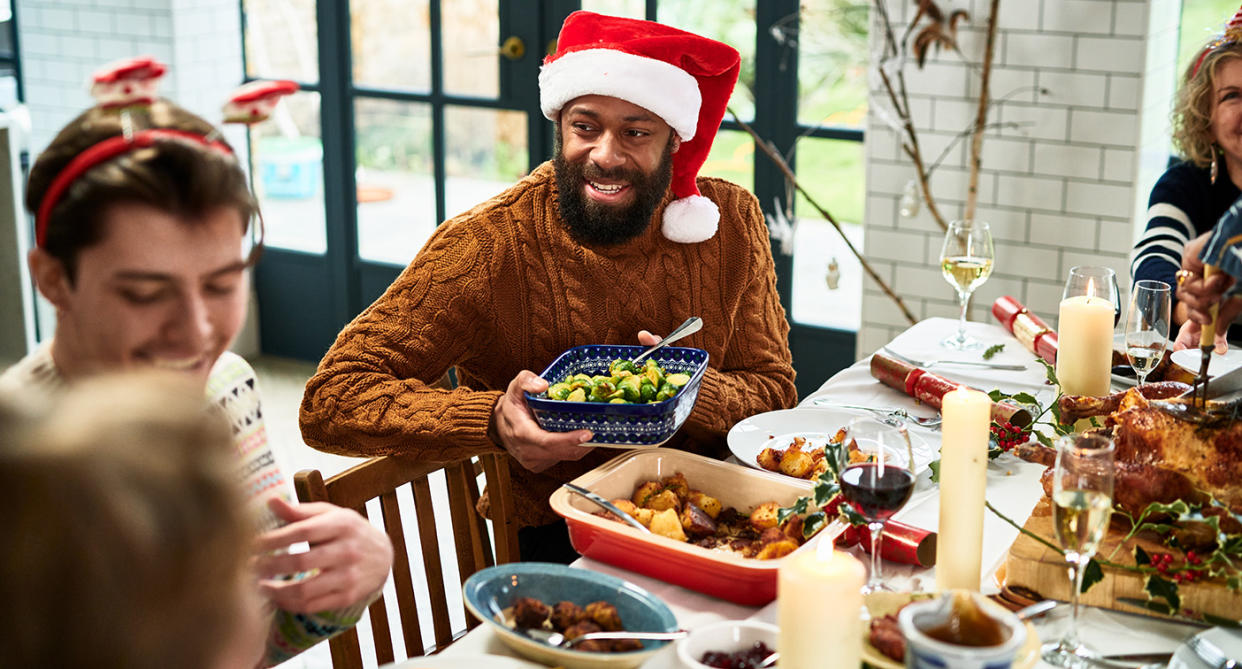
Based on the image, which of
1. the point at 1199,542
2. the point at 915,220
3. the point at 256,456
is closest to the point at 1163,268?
the point at 915,220

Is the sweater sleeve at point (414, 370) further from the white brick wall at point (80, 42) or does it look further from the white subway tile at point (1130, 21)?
the white brick wall at point (80, 42)

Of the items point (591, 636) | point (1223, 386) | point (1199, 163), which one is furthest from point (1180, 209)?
point (591, 636)

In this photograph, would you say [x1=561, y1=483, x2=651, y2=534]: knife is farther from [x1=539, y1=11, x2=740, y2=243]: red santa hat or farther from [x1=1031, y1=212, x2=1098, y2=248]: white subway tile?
[x1=1031, y1=212, x2=1098, y2=248]: white subway tile

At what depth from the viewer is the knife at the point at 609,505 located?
1543 millimetres

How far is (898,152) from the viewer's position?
3646 millimetres

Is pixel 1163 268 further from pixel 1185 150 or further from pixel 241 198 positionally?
pixel 241 198

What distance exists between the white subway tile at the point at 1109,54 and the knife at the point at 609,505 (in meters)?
2.34

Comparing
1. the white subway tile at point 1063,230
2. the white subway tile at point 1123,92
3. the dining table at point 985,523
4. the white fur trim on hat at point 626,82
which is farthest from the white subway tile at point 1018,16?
the white fur trim on hat at point 626,82

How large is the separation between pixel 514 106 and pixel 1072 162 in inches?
76.4

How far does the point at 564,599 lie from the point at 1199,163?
6.80 ft

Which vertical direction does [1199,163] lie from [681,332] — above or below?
above

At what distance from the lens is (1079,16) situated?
3.31 metres

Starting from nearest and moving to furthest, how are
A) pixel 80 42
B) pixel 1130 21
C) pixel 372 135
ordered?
1. pixel 1130 21
2. pixel 80 42
3. pixel 372 135

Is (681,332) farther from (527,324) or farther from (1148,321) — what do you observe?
(1148,321)
